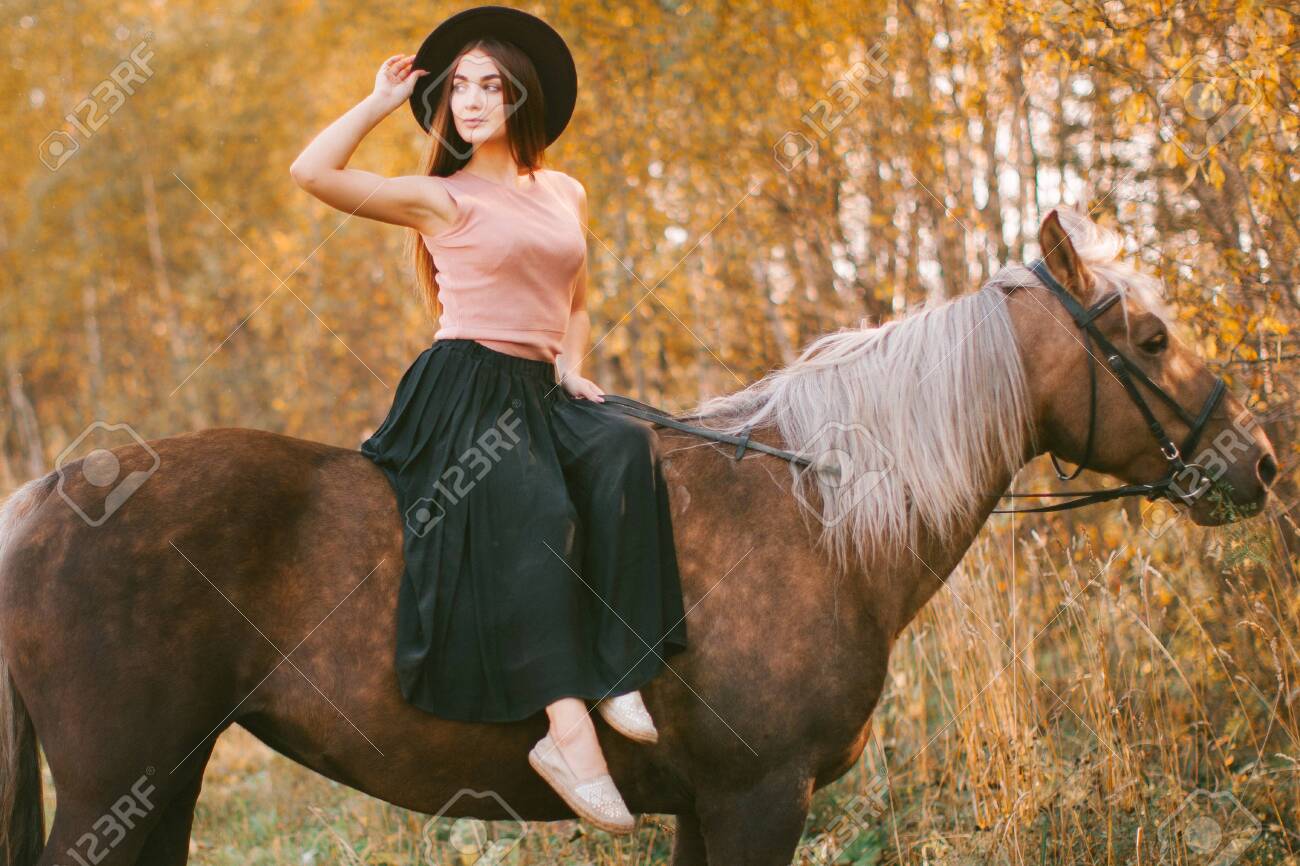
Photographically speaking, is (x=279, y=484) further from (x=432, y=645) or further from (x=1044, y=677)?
(x=1044, y=677)

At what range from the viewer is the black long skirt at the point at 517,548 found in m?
2.70

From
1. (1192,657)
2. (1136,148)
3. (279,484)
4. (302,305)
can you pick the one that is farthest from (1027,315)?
(302,305)

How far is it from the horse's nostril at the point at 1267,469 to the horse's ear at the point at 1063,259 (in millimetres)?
733

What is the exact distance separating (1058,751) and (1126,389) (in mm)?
2212

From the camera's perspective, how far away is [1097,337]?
9.84ft

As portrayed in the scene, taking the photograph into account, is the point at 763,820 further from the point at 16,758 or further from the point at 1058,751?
the point at 1058,751

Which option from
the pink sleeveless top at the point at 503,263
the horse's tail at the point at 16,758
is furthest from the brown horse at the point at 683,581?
the pink sleeveless top at the point at 503,263

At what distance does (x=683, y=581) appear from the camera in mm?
2889

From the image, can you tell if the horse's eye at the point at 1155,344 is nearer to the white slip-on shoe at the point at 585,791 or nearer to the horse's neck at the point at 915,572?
the horse's neck at the point at 915,572

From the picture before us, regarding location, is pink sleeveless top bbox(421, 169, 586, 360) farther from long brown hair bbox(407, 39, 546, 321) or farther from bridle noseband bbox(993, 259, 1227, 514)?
bridle noseband bbox(993, 259, 1227, 514)

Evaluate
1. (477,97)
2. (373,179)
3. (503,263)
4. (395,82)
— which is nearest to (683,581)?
(503,263)

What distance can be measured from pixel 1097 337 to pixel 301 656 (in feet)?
7.80

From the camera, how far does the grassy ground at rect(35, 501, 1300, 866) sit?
12.4 ft

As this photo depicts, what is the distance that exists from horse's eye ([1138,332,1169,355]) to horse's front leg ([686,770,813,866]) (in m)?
1.58
